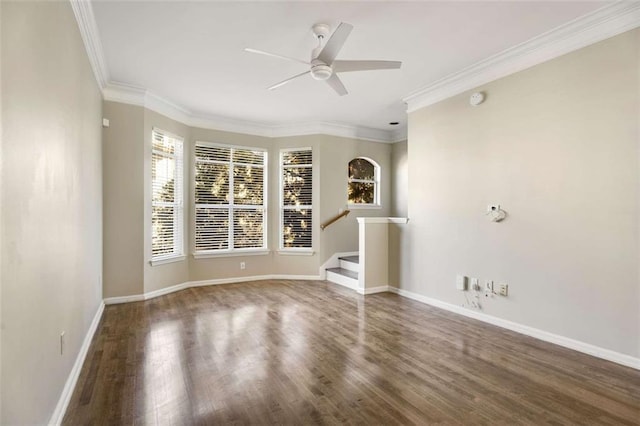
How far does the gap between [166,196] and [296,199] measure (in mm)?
2255

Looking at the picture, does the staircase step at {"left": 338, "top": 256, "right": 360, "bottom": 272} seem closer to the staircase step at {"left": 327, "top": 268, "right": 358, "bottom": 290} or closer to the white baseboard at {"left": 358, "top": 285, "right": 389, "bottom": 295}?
the staircase step at {"left": 327, "top": 268, "right": 358, "bottom": 290}

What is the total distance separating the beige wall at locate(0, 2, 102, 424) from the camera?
1.41 meters

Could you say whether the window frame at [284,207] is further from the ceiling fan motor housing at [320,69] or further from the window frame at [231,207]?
the ceiling fan motor housing at [320,69]

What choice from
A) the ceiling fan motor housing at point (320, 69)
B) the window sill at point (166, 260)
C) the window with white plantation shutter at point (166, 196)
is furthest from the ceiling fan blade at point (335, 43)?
the window sill at point (166, 260)

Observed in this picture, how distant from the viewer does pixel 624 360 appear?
2828 mm

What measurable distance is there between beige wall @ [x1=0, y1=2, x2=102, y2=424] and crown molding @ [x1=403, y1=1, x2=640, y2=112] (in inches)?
154

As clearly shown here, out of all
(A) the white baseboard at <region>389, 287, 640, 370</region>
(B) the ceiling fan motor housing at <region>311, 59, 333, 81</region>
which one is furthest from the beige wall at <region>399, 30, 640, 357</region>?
(B) the ceiling fan motor housing at <region>311, 59, 333, 81</region>

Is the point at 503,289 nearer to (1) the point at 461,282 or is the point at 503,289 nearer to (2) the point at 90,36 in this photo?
(1) the point at 461,282

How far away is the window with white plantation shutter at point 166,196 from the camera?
16.6 ft

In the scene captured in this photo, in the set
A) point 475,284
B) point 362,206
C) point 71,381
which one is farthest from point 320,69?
point 362,206

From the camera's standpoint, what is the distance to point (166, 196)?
5285mm

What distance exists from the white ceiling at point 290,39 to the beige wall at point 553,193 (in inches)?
20.8

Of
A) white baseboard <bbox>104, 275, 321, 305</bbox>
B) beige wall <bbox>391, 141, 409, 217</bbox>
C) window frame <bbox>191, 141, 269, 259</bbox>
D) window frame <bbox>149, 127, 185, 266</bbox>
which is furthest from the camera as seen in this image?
beige wall <bbox>391, 141, 409, 217</bbox>

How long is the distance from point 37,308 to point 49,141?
36.8 inches
